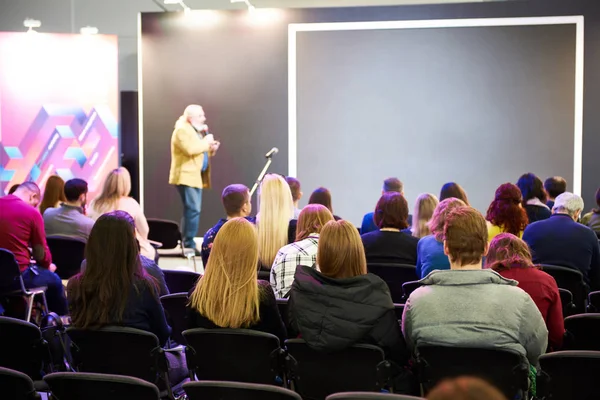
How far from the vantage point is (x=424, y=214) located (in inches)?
226

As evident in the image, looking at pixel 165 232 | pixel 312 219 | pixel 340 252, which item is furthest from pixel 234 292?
pixel 165 232

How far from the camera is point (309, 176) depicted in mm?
10727

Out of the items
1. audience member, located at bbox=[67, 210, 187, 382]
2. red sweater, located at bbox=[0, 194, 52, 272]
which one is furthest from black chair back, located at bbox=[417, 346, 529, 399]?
red sweater, located at bbox=[0, 194, 52, 272]

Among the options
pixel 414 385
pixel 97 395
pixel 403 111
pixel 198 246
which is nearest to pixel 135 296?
pixel 97 395

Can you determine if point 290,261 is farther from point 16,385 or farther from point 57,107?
point 57,107

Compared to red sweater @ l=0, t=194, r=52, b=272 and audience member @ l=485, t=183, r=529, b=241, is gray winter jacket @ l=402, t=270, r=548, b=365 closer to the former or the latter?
audience member @ l=485, t=183, r=529, b=241

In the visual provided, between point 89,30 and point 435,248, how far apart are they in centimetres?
782

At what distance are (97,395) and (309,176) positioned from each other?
8129 mm

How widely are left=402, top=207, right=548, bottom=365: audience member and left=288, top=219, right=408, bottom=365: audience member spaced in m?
0.11

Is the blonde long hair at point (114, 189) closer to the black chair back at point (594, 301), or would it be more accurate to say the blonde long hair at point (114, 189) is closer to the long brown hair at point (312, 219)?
the long brown hair at point (312, 219)

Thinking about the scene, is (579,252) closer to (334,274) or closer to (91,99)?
(334,274)

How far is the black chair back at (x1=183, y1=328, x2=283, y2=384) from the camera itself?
3.23 m

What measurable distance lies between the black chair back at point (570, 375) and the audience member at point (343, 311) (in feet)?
2.00

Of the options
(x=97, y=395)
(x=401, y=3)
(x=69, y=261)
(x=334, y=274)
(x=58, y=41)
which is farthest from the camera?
(x=401, y=3)
